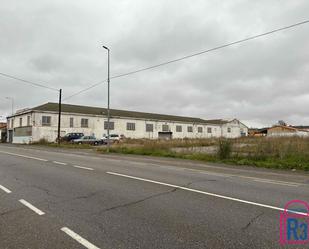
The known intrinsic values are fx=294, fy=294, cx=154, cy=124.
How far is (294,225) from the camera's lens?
5469 millimetres

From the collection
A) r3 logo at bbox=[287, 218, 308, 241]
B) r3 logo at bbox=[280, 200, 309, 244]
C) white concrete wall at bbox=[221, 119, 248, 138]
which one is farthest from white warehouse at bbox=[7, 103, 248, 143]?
r3 logo at bbox=[287, 218, 308, 241]

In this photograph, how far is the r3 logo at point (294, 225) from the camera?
4766 mm

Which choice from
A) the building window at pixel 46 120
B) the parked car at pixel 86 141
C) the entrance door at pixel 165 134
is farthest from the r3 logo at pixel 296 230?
the entrance door at pixel 165 134

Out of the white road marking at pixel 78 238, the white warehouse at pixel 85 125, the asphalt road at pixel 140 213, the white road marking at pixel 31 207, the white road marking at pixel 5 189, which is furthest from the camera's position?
the white warehouse at pixel 85 125

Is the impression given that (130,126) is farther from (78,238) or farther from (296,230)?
(78,238)

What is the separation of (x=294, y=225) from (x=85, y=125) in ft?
200

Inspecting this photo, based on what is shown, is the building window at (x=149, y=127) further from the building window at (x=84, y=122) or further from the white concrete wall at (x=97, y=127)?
the building window at (x=84, y=122)

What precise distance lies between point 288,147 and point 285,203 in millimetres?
13007

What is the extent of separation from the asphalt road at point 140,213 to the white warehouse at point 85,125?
50.9 meters

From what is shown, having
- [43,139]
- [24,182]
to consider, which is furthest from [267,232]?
[43,139]

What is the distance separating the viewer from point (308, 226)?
5.35 metres

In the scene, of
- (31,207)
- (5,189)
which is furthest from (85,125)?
(31,207)

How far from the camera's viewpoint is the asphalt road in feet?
15.2

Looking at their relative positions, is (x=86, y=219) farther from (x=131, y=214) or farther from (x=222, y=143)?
(x=222, y=143)
